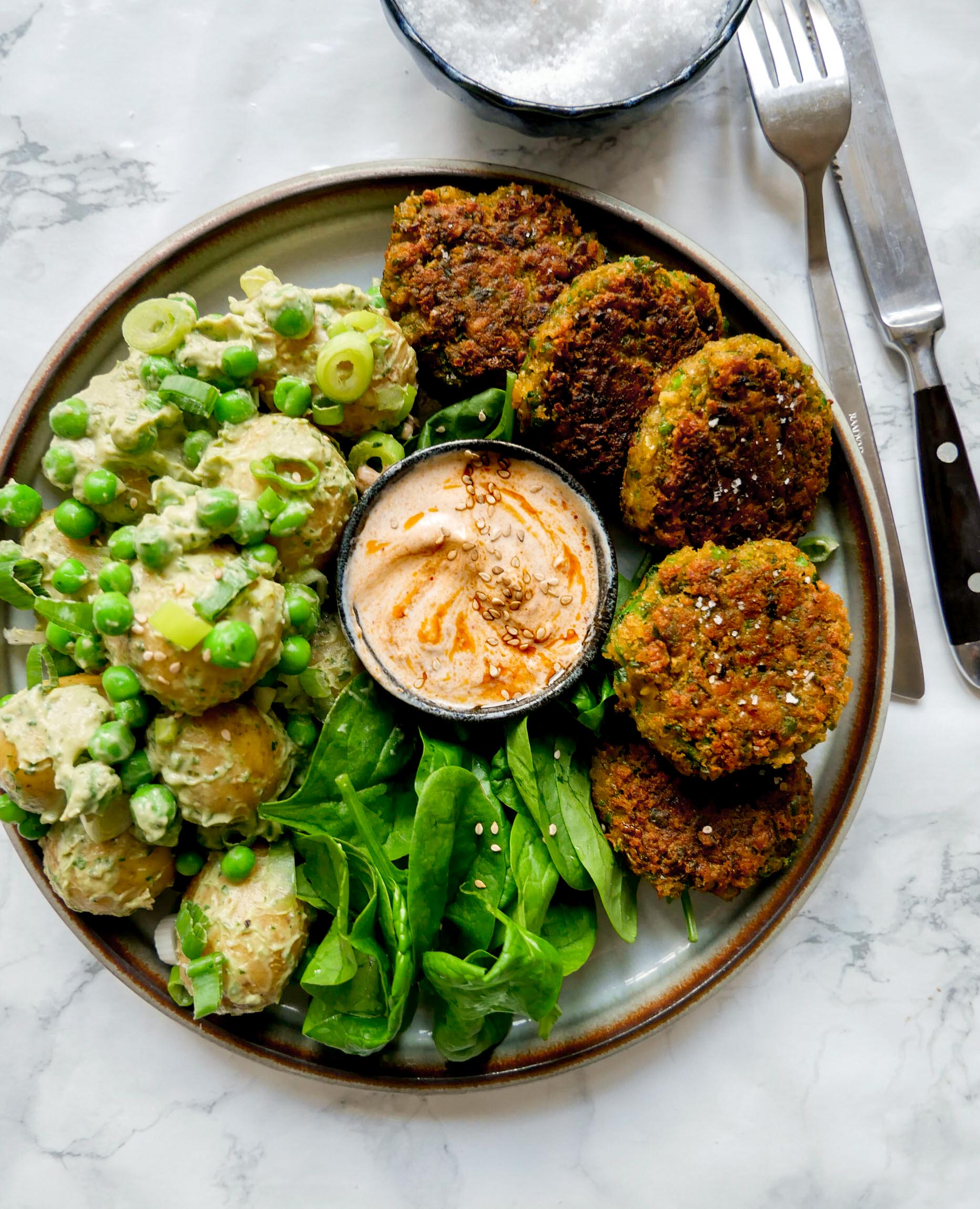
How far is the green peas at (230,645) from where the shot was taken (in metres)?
2.18

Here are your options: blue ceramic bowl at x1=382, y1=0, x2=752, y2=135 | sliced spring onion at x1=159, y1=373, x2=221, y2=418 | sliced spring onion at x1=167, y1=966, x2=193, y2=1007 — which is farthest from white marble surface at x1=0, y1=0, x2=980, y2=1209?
sliced spring onion at x1=159, y1=373, x2=221, y2=418

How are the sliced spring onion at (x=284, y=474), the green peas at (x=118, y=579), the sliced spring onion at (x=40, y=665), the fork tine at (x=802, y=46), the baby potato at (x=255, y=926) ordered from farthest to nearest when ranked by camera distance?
the fork tine at (x=802, y=46) < the sliced spring onion at (x=40, y=665) < the baby potato at (x=255, y=926) < the sliced spring onion at (x=284, y=474) < the green peas at (x=118, y=579)

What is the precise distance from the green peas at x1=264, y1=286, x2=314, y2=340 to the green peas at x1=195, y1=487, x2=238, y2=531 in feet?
1.75

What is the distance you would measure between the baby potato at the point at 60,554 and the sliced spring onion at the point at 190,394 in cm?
49

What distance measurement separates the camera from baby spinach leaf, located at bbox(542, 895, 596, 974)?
2.70 m

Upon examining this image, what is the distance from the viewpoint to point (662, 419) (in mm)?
2475

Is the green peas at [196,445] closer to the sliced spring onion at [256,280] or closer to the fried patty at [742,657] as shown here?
the sliced spring onion at [256,280]

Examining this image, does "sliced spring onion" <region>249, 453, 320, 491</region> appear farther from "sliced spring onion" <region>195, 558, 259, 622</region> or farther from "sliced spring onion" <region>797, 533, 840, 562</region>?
"sliced spring onion" <region>797, 533, 840, 562</region>

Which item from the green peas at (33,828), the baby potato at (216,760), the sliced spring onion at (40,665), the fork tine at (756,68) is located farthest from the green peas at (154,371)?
the fork tine at (756,68)

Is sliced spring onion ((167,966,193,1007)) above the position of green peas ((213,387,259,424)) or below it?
below

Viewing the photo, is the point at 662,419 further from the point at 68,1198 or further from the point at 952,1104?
the point at 68,1198

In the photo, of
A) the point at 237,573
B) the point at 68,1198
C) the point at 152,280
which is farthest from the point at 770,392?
the point at 68,1198

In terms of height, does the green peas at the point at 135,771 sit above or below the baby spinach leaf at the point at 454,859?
above

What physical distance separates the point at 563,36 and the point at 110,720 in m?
2.38
